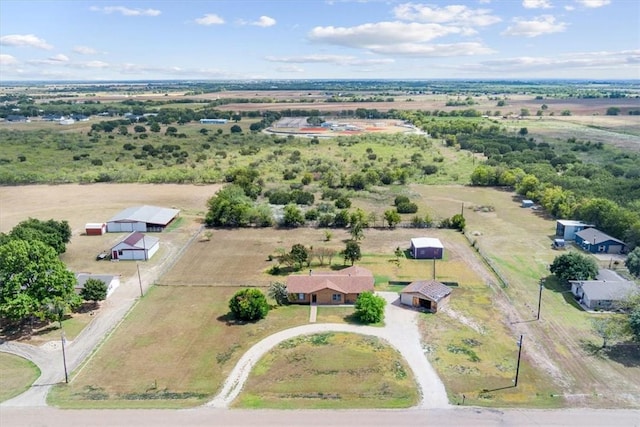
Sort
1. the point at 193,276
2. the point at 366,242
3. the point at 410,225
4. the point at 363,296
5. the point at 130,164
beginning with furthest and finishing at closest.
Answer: the point at 130,164 → the point at 410,225 → the point at 366,242 → the point at 193,276 → the point at 363,296

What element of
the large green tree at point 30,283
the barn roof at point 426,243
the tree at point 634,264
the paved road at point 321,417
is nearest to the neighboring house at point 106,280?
the large green tree at point 30,283

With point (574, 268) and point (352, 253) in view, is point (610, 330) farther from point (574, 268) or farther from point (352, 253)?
point (352, 253)

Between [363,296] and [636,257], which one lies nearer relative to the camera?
[363,296]

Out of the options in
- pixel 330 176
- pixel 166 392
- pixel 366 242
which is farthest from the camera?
pixel 330 176

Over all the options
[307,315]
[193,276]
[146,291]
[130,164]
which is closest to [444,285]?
[307,315]

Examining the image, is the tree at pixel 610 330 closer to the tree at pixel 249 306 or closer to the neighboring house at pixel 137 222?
the tree at pixel 249 306

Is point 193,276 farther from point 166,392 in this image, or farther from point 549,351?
point 549,351
